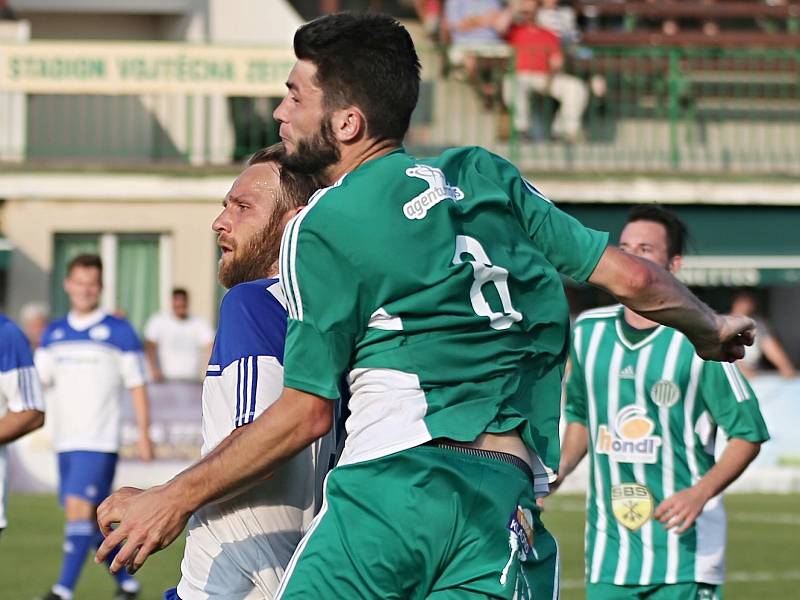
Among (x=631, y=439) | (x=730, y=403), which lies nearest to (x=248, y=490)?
(x=631, y=439)

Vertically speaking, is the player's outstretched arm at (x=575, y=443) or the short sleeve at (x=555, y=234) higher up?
the short sleeve at (x=555, y=234)

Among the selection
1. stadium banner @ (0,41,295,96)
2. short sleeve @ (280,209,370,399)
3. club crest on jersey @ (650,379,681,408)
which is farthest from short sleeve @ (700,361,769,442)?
stadium banner @ (0,41,295,96)

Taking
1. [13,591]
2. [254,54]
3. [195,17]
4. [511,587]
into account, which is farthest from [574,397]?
[195,17]

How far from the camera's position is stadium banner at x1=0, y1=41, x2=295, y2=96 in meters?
22.3

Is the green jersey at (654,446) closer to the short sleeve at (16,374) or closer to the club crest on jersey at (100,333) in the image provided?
the short sleeve at (16,374)

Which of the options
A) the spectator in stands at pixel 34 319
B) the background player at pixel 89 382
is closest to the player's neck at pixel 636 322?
the background player at pixel 89 382

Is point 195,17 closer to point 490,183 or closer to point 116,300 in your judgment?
point 116,300

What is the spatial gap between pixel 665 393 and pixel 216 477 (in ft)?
11.0

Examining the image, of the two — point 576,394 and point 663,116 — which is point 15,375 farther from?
point 663,116

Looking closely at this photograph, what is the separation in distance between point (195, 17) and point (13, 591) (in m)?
16.4

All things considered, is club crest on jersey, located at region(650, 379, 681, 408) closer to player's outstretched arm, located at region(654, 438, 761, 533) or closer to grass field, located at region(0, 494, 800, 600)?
player's outstretched arm, located at region(654, 438, 761, 533)

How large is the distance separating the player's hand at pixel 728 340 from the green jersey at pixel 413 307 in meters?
0.46

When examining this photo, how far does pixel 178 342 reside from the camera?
1878cm

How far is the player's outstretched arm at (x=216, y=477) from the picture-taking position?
3.67 m
